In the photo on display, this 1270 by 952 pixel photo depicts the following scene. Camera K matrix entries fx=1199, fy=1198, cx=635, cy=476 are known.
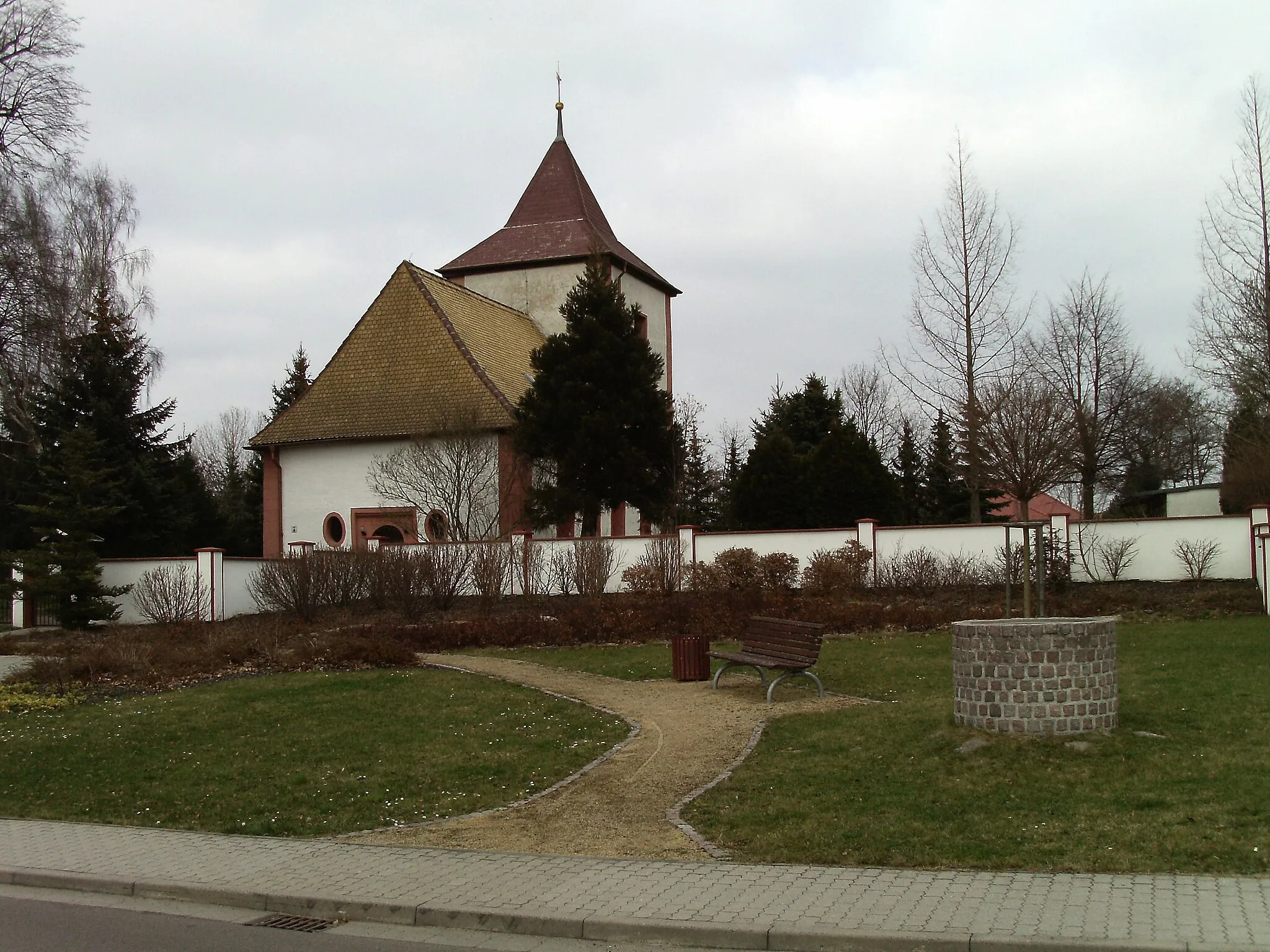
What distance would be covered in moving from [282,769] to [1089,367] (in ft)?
131

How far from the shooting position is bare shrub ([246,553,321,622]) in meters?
25.8

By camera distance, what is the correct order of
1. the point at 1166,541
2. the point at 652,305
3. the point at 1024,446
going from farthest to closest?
1. the point at 652,305
2. the point at 1024,446
3. the point at 1166,541

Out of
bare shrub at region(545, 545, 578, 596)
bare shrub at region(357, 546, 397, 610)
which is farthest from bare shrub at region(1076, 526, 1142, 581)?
bare shrub at region(357, 546, 397, 610)

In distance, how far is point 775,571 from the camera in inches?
981

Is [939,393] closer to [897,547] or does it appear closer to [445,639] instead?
[897,547]

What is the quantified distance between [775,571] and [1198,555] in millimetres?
8544

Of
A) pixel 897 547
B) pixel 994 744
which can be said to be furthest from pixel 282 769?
pixel 897 547

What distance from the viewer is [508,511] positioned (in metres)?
34.7

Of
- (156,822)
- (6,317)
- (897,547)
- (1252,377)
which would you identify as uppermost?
(6,317)

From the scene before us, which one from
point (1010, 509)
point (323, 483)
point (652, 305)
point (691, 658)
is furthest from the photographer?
point (1010, 509)

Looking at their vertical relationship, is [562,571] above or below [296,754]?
above

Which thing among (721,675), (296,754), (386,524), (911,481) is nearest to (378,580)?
(386,524)

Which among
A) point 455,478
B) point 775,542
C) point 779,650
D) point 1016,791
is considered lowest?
point 1016,791

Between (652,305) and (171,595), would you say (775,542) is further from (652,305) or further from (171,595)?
(652,305)
